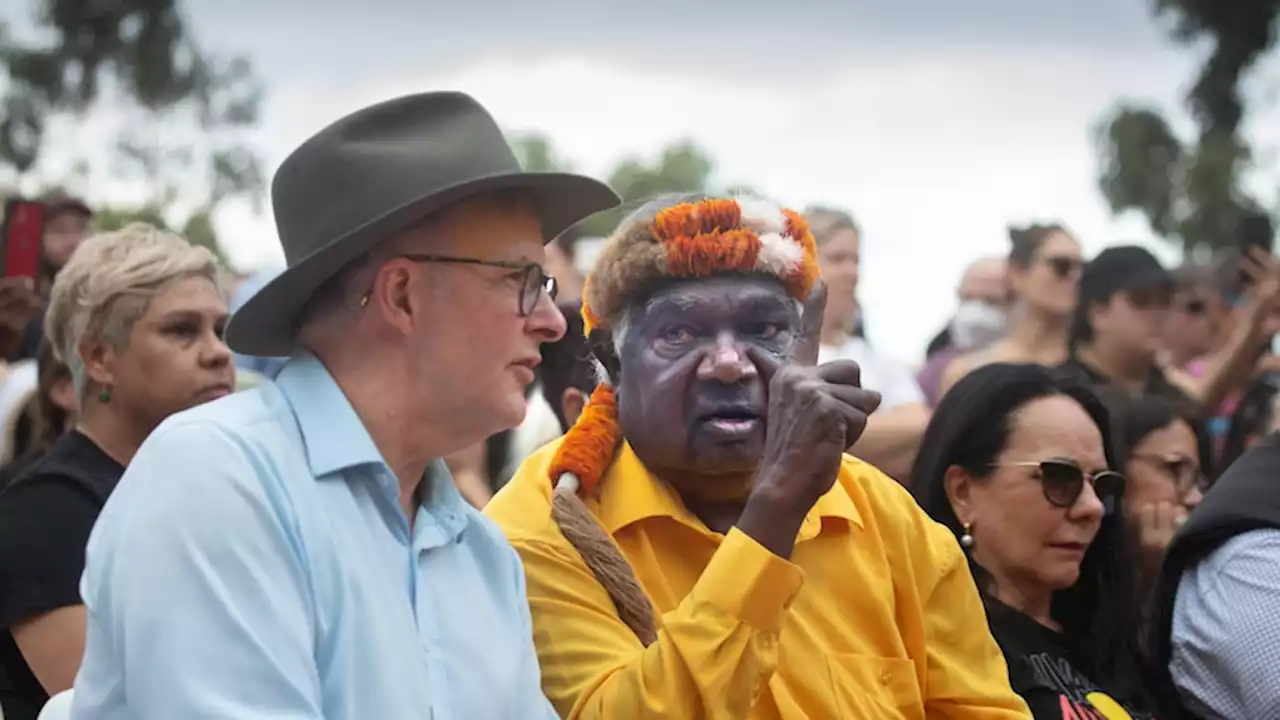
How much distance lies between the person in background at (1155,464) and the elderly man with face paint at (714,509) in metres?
1.97

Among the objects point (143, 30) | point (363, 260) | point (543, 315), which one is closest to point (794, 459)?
point (543, 315)

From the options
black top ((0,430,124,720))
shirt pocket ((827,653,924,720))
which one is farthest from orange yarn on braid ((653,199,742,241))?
black top ((0,430,124,720))

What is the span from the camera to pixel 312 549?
110 inches

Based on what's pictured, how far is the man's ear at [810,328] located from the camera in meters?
3.74

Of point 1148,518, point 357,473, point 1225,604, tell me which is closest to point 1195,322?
point 1148,518

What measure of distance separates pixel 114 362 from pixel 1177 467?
326 cm

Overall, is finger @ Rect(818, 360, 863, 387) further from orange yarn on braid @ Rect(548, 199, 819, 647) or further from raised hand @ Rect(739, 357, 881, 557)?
orange yarn on braid @ Rect(548, 199, 819, 647)

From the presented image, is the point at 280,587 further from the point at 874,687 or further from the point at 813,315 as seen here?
the point at 813,315

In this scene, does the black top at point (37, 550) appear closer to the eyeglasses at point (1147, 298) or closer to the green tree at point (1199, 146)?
the eyeglasses at point (1147, 298)

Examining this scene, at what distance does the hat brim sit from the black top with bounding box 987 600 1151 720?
6.03 feet

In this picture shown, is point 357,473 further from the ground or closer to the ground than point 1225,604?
further from the ground

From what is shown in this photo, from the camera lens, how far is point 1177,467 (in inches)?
228

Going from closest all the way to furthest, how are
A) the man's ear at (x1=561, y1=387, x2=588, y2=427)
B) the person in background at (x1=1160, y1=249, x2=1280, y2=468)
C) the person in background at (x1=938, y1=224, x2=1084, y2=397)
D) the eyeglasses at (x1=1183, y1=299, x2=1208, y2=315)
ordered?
the man's ear at (x1=561, y1=387, x2=588, y2=427) < the person in background at (x1=938, y1=224, x2=1084, y2=397) < the person in background at (x1=1160, y1=249, x2=1280, y2=468) < the eyeglasses at (x1=1183, y1=299, x2=1208, y2=315)

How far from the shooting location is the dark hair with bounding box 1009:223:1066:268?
8.30m
